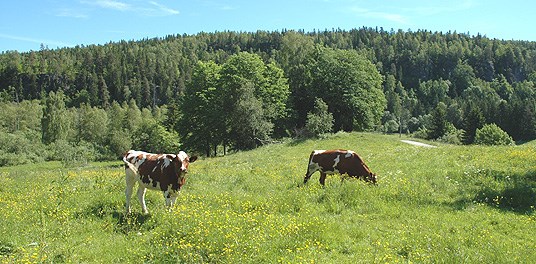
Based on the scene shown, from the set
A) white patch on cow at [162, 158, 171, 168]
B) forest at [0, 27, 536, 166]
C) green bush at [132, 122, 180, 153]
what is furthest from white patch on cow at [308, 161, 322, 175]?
green bush at [132, 122, 180, 153]

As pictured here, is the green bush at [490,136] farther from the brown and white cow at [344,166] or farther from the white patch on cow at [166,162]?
the white patch on cow at [166,162]

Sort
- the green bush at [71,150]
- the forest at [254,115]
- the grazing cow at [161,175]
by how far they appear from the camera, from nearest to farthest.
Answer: the grazing cow at [161,175]
the forest at [254,115]
the green bush at [71,150]

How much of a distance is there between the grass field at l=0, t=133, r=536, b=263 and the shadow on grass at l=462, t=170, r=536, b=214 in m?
0.03

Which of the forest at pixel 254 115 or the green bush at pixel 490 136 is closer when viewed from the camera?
the forest at pixel 254 115

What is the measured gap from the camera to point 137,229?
10.6 m

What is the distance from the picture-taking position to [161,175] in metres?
12.0

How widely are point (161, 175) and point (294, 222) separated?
4380mm

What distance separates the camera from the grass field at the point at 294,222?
8531 mm

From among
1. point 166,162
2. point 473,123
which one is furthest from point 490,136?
point 166,162

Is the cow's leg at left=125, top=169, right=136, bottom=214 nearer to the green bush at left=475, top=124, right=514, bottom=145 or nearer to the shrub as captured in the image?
the shrub

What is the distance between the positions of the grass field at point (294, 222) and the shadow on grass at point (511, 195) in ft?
0.10

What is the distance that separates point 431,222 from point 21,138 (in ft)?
357

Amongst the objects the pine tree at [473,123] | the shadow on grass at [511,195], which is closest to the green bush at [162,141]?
the pine tree at [473,123]

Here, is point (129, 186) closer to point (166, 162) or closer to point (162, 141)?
point (166, 162)
